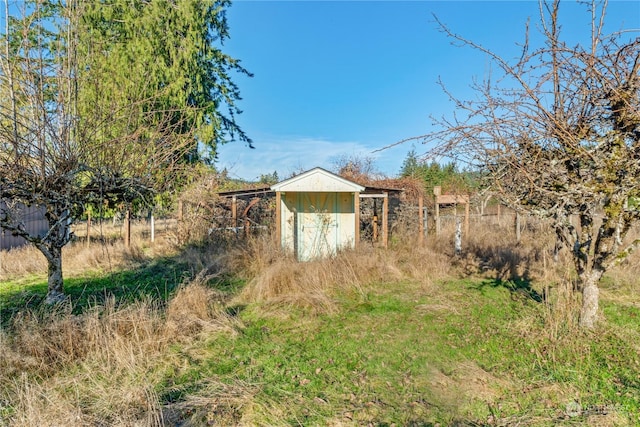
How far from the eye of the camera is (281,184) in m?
9.07

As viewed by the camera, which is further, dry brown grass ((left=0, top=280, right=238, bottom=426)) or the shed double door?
the shed double door

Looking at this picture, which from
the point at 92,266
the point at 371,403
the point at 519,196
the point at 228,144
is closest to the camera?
the point at 371,403

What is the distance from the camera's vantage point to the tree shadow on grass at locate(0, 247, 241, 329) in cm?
498

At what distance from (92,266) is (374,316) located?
7237 mm

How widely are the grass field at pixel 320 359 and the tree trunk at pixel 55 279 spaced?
0.37 m

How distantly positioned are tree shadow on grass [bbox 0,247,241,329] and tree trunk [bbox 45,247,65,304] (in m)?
0.12

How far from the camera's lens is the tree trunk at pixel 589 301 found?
3.88 meters

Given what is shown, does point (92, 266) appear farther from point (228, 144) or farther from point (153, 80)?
point (228, 144)

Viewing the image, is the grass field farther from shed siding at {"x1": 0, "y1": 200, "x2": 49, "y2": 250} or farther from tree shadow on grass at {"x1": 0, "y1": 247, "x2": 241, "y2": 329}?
shed siding at {"x1": 0, "y1": 200, "x2": 49, "y2": 250}

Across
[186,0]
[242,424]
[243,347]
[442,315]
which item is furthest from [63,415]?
[186,0]

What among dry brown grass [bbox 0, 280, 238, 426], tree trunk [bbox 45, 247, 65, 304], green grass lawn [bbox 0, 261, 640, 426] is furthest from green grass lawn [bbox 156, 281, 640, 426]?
tree trunk [bbox 45, 247, 65, 304]

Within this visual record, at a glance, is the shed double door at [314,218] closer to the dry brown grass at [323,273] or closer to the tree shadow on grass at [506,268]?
the dry brown grass at [323,273]

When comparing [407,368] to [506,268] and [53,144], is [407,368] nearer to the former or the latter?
[53,144]

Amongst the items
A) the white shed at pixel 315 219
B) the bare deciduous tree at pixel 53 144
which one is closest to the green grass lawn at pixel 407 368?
the bare deciduous tree at pixel 53 144
